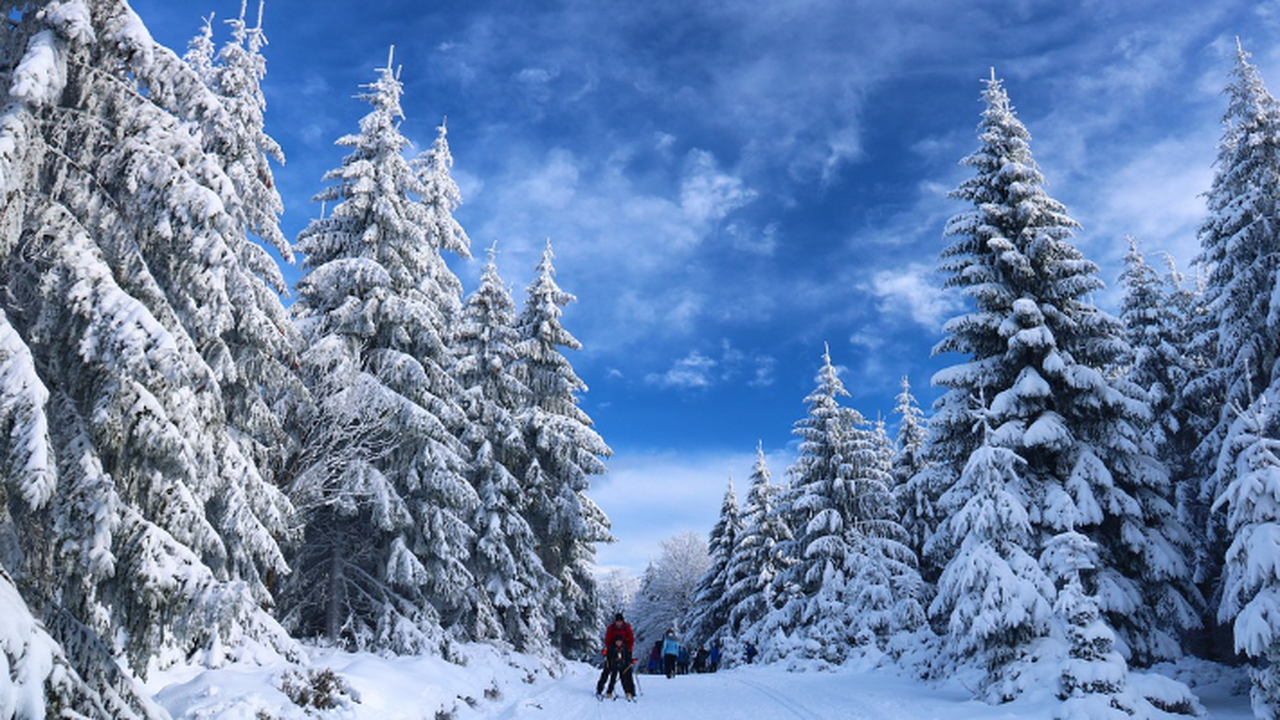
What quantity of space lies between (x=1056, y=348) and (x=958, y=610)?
691 cm

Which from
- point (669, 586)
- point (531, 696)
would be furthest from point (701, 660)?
point (669, 586)

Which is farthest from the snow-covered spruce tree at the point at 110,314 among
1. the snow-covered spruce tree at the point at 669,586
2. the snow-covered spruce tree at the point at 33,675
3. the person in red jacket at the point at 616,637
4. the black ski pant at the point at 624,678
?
the snow-covered spruce tree at the point at 669,586

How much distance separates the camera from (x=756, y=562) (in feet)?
128

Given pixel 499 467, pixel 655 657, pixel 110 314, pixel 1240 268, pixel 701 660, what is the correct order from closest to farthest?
pixel 110 314, pixel 1240 268, pixel 499 467, pixel 655 657, pixel 701 660

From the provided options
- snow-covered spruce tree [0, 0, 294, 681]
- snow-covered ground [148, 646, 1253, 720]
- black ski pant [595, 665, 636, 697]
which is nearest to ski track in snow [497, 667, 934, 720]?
snow-covered ground [148, 646, 1253, 720]

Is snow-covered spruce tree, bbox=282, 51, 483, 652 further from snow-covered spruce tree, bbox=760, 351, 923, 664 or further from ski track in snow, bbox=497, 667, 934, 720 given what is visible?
snow-covered spruce tree, bbox=760, 351, 923, 664

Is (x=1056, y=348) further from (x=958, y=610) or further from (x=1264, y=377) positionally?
(x=958, y=610)

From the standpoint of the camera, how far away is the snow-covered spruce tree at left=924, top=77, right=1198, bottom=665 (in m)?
15.7

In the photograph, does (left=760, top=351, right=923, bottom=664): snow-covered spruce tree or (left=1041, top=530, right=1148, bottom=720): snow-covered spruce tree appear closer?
(left=1041, top=530, right=1148, bottom=720): snow-covered spruce tree

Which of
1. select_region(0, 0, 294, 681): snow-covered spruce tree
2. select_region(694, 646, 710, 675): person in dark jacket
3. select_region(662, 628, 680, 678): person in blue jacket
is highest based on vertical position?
select_region(0, 0, 294, 681): snow-covered spruce tree

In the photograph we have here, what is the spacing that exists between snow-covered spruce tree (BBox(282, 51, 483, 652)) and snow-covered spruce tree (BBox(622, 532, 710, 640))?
163ft

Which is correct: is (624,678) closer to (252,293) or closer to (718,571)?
(252,293)

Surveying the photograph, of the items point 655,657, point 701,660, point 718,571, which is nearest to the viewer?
point 655,657

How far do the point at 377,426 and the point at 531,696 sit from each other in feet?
23.4
